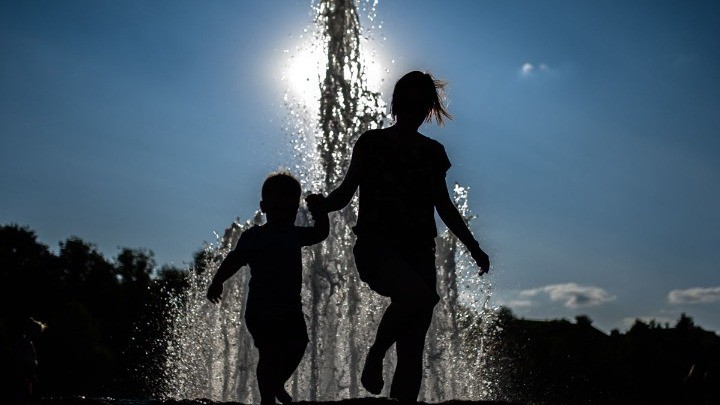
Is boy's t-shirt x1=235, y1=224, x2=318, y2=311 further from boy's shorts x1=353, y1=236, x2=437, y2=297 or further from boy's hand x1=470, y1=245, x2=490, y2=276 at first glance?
boy's hand x1=470, y1=245, x2=490, y2=276

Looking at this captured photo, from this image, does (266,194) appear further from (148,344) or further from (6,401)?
(148,344)

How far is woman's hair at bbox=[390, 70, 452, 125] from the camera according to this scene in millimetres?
5715

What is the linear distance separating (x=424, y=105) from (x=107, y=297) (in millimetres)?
60196

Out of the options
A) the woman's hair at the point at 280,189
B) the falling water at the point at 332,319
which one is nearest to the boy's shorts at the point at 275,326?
the woman's hair at the point at 280,189

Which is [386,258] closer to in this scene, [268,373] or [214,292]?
[268,373]

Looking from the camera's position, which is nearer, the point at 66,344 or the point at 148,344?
the point at 66,344

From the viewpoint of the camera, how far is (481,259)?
223 inches

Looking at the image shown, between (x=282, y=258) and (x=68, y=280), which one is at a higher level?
(x=68, y=280)

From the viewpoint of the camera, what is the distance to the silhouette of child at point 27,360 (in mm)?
5996

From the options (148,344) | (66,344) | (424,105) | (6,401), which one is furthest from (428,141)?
(148,344)

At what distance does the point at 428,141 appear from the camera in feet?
18.9

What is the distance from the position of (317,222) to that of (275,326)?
685mm

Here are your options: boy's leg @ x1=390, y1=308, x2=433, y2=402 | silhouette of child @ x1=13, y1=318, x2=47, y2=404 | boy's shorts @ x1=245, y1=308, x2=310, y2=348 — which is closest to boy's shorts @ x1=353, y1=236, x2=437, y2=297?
boy's leg @ x1=390, y1=308, x2=433, y2=402

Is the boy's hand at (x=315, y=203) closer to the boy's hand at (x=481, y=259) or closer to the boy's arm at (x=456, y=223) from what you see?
the boy's arm at (x=456, y=223)
